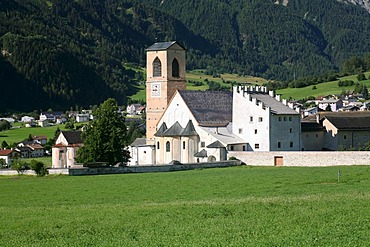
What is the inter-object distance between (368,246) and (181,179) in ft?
92.6

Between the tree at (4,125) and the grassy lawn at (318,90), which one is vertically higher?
the grassy lawn at (318,90)

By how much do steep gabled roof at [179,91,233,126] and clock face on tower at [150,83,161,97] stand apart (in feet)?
17.9

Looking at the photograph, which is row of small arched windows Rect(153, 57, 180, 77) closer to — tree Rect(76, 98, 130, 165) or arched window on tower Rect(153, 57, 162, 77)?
arched window on tower Rect(153, 57, 162, 77)

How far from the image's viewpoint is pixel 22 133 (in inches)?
6383

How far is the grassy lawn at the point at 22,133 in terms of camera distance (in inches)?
5856

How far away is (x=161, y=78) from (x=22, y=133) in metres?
90.8

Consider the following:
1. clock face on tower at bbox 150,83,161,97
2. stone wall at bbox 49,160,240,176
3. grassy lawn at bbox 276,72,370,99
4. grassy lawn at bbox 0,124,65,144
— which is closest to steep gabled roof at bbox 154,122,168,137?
clock face on tower at bbox 150,83,161,97

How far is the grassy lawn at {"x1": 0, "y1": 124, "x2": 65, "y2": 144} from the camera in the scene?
14875cm

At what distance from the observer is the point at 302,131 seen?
225 feet

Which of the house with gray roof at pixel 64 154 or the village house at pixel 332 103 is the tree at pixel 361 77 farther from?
the house with gray roof at pixel 64 154

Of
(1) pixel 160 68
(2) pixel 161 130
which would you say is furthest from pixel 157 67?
(2) pixel 161 130

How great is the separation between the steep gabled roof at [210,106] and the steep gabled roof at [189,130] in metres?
0.81

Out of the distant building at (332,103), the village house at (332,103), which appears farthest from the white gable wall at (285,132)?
the village house at (332,103)

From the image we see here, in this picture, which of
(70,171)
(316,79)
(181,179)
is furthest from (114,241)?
(316,79)
